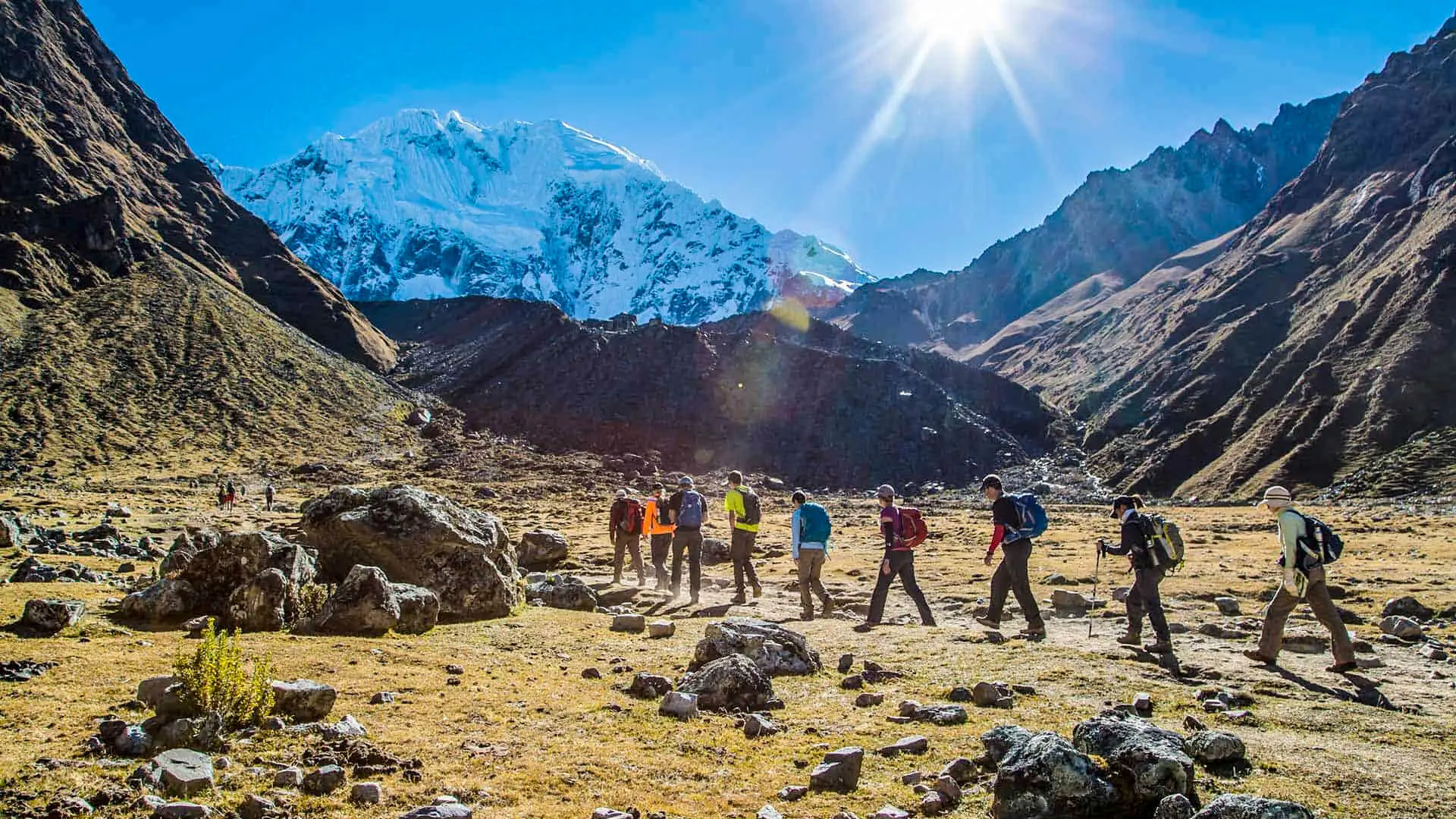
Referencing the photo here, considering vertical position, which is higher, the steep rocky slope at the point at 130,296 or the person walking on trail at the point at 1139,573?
the steep rocky slope at the point at 130,296

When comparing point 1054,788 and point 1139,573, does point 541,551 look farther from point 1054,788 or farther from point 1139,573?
point 1054,788

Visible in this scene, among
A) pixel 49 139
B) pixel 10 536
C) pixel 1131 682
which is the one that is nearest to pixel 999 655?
pixel 1131 682

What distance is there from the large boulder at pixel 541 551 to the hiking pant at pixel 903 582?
1403cm

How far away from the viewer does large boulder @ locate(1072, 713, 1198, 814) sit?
568cm

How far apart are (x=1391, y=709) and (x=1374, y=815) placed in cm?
420

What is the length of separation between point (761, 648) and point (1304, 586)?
766cm

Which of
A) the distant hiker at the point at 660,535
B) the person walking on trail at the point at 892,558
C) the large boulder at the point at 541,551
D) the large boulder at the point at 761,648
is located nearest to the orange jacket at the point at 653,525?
the distant hiker at the point at 660,535

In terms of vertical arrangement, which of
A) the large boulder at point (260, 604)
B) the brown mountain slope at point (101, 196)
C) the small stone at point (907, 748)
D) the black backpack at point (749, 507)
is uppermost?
the brown mountain slope at point (101, 196)

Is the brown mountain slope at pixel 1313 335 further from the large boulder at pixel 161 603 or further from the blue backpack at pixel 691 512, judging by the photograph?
the large boulder at pixel 161 603

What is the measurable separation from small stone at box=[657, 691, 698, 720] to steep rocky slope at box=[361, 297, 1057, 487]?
85.6m

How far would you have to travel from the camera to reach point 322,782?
6039mm

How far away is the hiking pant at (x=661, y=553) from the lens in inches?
806

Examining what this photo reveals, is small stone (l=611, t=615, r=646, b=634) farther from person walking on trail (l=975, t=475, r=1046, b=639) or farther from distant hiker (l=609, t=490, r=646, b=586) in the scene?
person walking on trail (l=975, t=475, r=1046, b=639)

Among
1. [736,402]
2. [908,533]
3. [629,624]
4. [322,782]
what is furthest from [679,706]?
[736,402]
